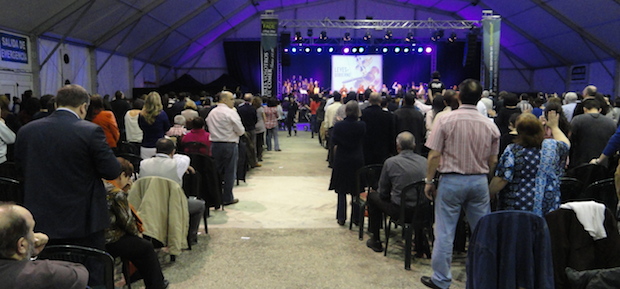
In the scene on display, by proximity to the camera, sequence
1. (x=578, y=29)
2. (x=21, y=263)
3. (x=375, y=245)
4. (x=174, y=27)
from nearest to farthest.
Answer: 1. (x=21, y=263)
2. (x=375, y=245)
3. (x=578, y=29)
4. (x=174, y=27)

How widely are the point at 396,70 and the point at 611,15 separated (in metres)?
8.74

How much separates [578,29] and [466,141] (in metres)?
14.8

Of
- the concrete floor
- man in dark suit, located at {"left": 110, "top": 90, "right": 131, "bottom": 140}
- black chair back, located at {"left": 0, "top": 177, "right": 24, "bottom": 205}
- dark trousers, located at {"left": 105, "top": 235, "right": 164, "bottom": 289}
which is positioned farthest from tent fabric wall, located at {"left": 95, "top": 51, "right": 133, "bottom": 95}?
dark trousers, located at {"left": 105, "top": 235, "right": 164, "bottom": 289}

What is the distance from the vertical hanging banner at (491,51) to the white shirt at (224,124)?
9997 mm

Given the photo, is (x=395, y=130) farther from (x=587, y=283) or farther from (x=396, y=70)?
(x=396, y=70)

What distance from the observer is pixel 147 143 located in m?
5.24

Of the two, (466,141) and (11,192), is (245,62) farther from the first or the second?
(466,141)

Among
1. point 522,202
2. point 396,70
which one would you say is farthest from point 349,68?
point 522,202

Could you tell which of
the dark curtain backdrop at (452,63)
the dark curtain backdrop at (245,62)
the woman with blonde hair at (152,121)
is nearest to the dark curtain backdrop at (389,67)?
the dark curtain backdrop at (452,63)

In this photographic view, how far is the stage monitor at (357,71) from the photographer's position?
19328 millimetres

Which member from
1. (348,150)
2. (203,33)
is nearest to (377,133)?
(348,150)

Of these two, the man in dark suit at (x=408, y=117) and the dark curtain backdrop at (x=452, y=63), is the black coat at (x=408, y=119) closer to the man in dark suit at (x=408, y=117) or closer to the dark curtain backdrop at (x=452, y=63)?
the man in dark suit at (x=408, y=117)

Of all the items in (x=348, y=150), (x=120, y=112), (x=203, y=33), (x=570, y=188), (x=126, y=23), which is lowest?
(x=570, y=188)

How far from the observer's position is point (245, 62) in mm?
20453
